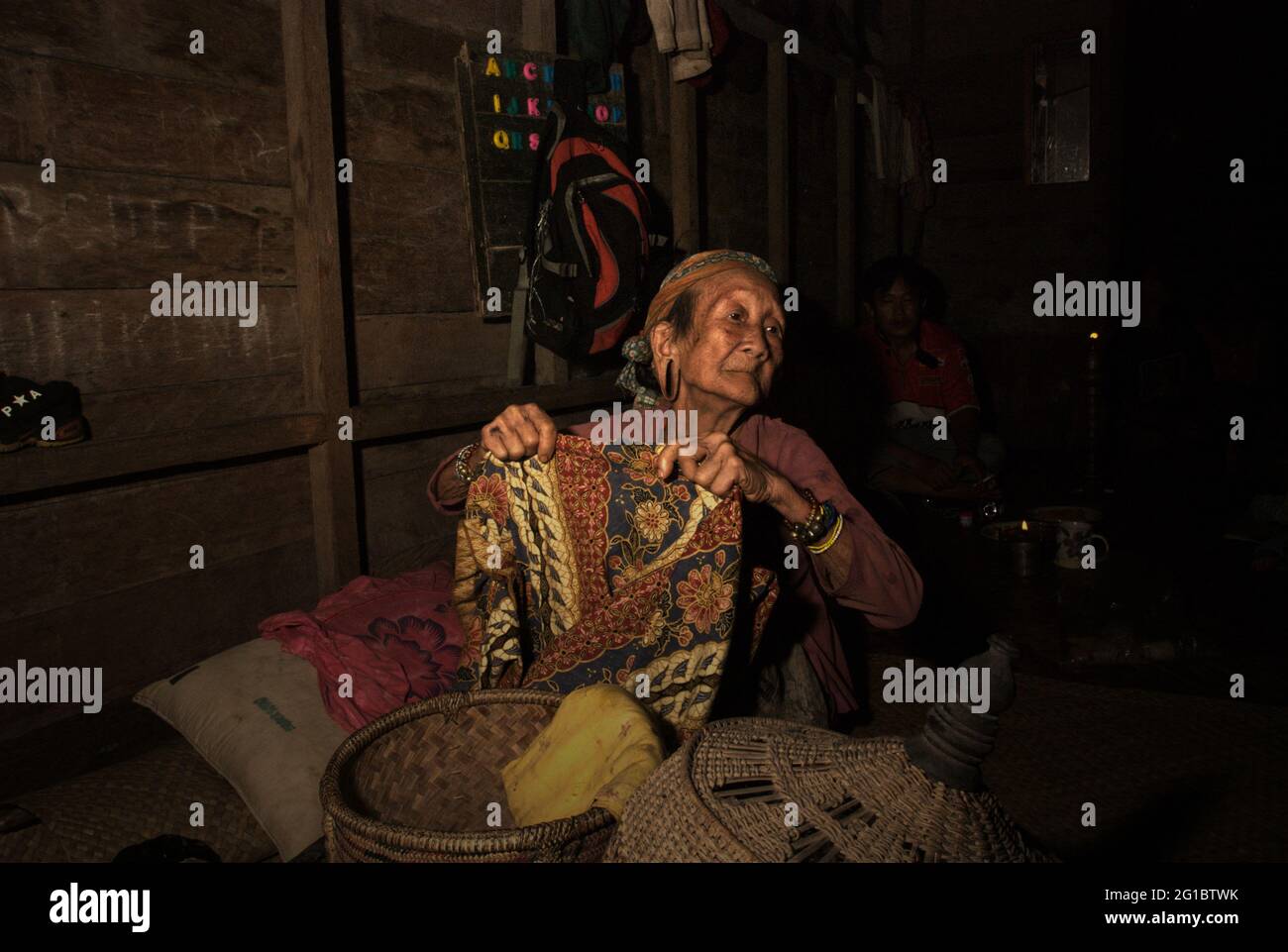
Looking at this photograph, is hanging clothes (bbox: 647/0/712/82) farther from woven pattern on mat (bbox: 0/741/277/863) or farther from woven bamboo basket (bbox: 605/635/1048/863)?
woven bamboo basket (bbox: 605/635/1048/863)

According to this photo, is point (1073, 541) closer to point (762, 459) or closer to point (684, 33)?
point (762, 459)

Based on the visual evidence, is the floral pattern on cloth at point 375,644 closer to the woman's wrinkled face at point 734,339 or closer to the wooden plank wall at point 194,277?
the wooden plank wall at point 194,277

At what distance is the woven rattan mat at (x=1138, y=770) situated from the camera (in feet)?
9.13

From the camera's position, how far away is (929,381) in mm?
6672

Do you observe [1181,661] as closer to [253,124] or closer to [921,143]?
[253,124]

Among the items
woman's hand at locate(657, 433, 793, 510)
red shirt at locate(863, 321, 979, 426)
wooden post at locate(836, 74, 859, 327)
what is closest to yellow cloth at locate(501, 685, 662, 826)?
woman's hand at locate(657, 433, 793, 510)

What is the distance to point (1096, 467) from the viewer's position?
712cm

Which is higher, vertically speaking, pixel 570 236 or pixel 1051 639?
pixel 570 236

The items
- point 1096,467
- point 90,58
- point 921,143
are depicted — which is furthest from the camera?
point 921,143

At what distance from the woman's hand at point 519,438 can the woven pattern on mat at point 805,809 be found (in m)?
0.85

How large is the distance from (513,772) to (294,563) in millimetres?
1650

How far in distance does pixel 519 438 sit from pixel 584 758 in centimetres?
77

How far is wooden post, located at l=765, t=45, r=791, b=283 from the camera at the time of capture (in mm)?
6309
